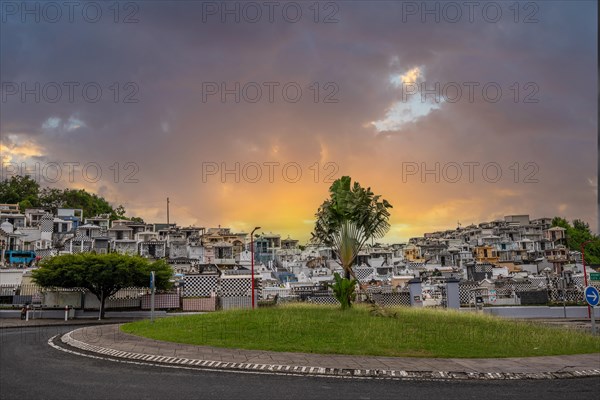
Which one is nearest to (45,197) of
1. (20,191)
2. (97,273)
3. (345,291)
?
(20,191)

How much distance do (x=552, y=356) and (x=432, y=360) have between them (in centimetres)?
463

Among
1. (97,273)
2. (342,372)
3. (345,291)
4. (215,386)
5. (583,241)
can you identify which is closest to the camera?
(215,386)

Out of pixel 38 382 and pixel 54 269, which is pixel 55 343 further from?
pixel 54 269

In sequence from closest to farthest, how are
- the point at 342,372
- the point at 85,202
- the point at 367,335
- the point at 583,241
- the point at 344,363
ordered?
the point at 342,372 → the point at 344,363 → the point at 367,335 → the point at 583,241 → the point at 85,202

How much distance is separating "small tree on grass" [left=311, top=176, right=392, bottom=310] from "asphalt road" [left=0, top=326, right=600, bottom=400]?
1923 cm

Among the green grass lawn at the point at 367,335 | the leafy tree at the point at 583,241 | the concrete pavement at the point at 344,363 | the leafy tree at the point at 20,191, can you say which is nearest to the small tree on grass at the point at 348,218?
the green grass lawn at the point at 367,335

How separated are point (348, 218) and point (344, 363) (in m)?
18.3

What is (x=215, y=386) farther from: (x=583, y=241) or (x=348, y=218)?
(x=583, y=241)

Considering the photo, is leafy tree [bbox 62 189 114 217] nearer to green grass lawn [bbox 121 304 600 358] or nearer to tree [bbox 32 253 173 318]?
tree [bbox 32 253 173 318]

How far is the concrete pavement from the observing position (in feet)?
44.6

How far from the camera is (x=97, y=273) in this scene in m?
36.6

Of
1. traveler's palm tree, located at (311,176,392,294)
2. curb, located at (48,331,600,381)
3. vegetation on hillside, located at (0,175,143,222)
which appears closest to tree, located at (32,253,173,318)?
traveler's palm tree, located at (311,176,392,294)

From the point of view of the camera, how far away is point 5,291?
134 feet

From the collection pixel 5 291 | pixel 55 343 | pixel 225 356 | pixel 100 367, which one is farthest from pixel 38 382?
pixel 5 291
